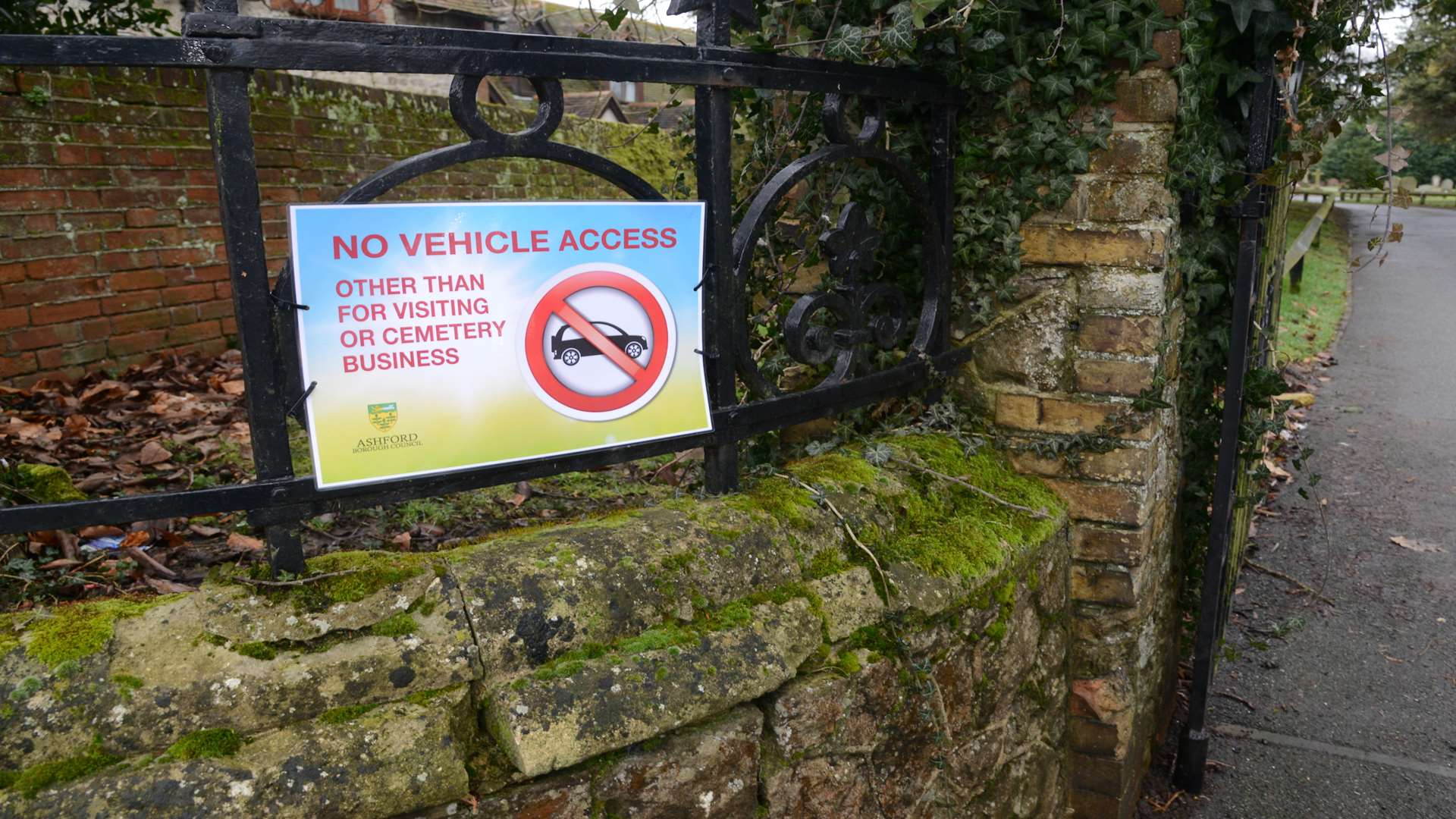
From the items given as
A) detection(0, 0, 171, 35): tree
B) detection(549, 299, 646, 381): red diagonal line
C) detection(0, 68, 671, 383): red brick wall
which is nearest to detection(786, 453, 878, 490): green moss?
detection(549, 299, 646, 381): red diagonal line

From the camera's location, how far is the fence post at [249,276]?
135 cm

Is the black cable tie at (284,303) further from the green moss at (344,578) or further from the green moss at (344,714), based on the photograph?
the green moss at (344,714)

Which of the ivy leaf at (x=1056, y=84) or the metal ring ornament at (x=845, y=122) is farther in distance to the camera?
the ivy leaf at (x=1056, y=84)

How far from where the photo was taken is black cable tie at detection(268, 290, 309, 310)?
1412mm

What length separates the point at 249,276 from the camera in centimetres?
140

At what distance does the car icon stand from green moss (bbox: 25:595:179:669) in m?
0.69

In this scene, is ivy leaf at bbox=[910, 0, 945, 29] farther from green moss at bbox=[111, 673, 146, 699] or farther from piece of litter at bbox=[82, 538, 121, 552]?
piece of litter at bbox=[82, 538, 121, 552]

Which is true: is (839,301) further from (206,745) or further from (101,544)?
(101,544)

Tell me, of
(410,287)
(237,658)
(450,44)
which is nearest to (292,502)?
(237,658)

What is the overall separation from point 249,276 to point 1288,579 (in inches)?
188

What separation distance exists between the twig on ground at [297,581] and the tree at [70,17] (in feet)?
8.29

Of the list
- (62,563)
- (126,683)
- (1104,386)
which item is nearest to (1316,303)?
(1104,386)

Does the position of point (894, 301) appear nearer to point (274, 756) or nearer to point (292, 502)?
point (292, 502)

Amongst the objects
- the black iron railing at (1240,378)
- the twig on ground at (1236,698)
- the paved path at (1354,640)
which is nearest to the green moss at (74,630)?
the black iron railing at (1240,378)
